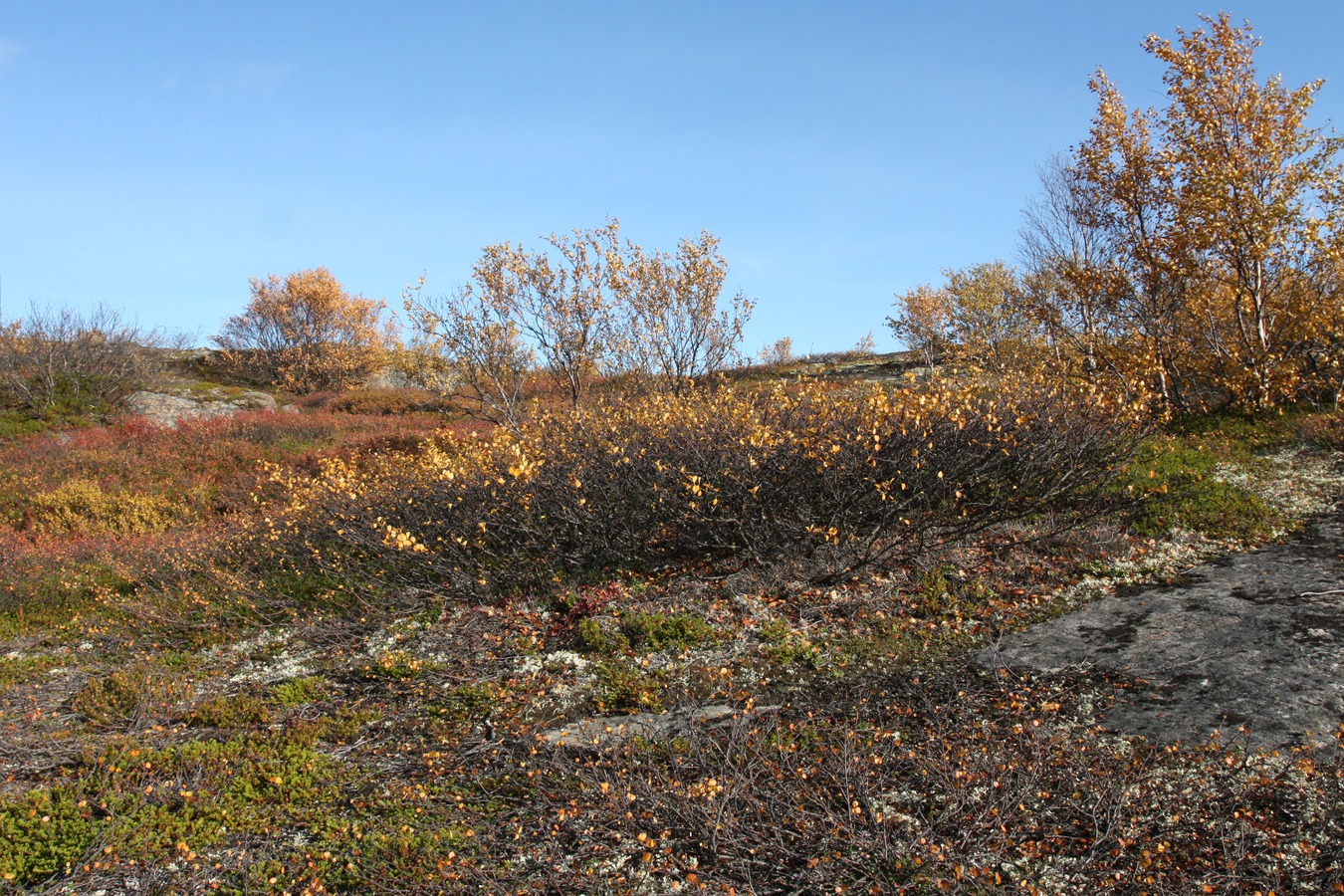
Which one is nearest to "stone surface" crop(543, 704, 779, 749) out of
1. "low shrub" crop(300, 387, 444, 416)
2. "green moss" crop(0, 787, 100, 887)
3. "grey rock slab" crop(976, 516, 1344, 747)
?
"grey rock slab" crop(976, 516, 1344, 747)

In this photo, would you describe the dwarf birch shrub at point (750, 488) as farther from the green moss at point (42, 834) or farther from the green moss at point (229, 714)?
the green moss at point (42, 834)

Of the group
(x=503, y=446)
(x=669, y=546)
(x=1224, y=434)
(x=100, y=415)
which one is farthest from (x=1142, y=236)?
(x=100, y=415)

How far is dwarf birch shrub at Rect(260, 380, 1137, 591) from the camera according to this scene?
299 inches

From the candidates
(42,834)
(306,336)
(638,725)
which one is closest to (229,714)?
(42,834)

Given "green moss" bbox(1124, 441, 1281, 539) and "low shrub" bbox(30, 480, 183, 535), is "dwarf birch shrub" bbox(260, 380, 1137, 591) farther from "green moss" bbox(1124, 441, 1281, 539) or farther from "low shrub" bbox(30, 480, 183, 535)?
"low shrub" bbox(30, 480, 183, 535)

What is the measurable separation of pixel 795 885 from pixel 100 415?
29908 mm

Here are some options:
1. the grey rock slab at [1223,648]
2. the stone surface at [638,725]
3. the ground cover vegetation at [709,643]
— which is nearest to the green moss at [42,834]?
the ground cover vegetation at [709,643]

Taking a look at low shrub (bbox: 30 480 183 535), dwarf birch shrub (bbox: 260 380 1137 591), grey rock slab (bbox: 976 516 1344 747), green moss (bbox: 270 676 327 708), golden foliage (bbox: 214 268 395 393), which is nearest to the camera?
grey rock slab (bbox: 976 516 1344 747)

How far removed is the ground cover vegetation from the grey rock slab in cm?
24

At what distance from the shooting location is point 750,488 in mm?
7617

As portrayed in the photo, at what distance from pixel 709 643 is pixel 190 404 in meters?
26.8

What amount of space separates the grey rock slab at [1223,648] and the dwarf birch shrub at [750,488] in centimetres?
155

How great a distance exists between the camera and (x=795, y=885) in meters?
3.72

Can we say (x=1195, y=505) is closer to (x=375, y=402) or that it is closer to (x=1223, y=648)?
(x=1223, y=648)
